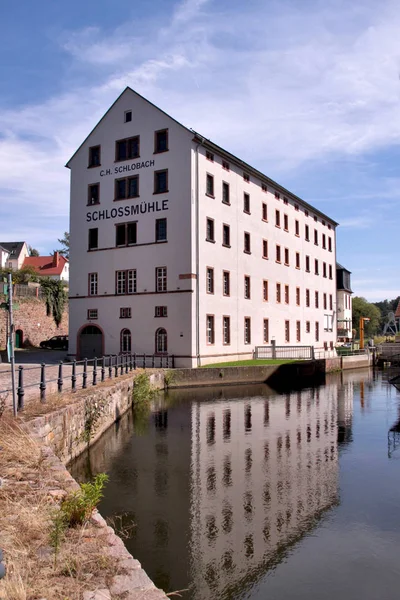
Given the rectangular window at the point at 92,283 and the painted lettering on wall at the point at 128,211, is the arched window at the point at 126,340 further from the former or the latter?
the painted lettering on wall at the point at 128,211

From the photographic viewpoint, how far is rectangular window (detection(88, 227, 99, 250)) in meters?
35.7

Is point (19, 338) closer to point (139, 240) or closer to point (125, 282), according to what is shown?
point (125, 282)

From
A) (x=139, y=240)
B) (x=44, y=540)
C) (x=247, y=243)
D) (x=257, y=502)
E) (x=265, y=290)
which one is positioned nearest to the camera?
(x=44, y=540)

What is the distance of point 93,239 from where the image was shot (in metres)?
36.0

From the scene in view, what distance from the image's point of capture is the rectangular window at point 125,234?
3434 cm

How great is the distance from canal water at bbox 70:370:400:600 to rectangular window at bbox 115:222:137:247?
16321mm

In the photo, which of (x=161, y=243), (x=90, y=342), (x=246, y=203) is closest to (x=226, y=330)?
(x=161, y=243)

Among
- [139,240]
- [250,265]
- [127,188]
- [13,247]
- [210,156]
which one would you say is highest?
[13,247]

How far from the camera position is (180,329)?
31.9m

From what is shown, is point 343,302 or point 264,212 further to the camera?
point 343,302

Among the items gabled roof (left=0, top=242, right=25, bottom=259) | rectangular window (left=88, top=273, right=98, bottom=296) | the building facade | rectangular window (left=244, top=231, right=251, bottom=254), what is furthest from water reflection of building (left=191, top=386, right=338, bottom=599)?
gabled roof (left=0, top=242, right=25, bottom=259)

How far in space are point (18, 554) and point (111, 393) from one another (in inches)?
513

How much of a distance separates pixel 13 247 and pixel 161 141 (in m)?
74.3

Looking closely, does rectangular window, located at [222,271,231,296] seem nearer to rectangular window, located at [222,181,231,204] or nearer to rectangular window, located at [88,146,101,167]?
rectangular window, located at [222,181,231,204]
